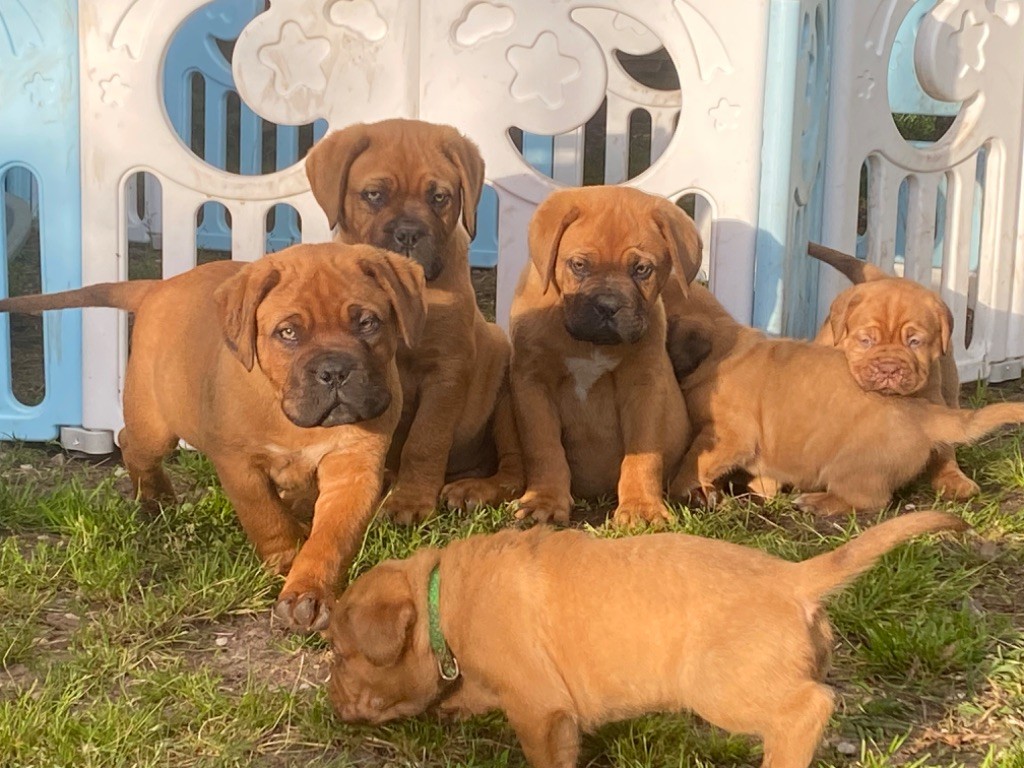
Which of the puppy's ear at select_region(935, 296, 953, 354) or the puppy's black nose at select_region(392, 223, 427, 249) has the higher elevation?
the puppy's black nose at select_region(392, 223, 427, 249)

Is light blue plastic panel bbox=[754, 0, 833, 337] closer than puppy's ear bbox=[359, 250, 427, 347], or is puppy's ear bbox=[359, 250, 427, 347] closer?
puppy's ear bbox=[359, 250, 427, 347]

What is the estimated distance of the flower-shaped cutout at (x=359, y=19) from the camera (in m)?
5.74

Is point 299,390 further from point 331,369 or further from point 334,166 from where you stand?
point 334,166

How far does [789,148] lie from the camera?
582 cm

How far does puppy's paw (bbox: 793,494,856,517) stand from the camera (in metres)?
5.16

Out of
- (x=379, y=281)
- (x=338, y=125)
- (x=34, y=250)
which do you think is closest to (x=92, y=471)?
(x=338, y=125)

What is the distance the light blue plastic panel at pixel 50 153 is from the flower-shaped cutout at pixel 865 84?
3.51 m

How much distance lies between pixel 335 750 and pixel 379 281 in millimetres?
1470

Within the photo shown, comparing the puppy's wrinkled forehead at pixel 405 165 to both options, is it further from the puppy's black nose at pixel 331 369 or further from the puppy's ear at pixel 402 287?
the puppy's black nose at pixel 331 369

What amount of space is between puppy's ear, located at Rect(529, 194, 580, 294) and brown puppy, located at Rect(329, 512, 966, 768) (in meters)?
1.85

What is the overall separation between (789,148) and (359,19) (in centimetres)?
192

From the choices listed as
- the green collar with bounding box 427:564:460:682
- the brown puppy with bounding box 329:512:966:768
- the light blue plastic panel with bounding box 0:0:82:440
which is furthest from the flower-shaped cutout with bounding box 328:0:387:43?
the green collar with bounding box 427:564:460:682

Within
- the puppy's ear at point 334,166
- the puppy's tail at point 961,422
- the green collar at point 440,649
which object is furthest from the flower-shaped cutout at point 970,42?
the green collar at point 440,649

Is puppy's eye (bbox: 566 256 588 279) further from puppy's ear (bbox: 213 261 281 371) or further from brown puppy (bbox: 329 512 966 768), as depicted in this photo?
brown puppy (bbox: 329 512 966 768)
